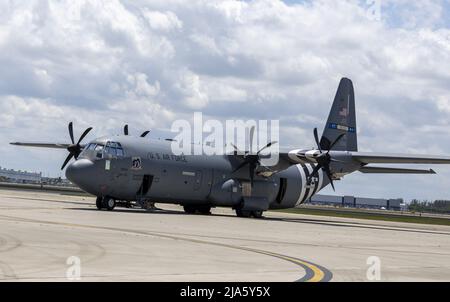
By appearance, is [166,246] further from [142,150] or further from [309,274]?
[142,150]

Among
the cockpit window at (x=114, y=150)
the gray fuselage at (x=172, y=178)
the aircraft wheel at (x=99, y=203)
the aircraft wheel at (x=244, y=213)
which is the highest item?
the cockpit window at (x=114, y=150)

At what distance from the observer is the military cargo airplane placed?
134 feet

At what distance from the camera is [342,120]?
53.2 meters

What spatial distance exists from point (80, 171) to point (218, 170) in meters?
10.6

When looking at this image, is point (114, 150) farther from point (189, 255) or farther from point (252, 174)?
point (189, 255)

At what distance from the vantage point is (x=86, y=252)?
58.1 feet

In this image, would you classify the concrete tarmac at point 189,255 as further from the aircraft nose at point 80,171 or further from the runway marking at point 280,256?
the aircraft nose at point 80,171

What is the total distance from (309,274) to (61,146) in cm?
3902

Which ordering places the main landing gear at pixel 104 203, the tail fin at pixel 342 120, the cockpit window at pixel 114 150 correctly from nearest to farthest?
1. the cockpit window at pixel 114 150
2. the main landing gear at pixel 104 203
3. the tail fin at pixel 342 120

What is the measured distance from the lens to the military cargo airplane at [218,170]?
41.0 meters

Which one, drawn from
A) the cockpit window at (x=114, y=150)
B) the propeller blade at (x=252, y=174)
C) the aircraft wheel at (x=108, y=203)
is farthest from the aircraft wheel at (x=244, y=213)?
the cockpit window at (x=114, y=150)

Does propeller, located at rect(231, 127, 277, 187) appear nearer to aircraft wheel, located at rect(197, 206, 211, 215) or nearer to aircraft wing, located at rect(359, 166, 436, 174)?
aircraft wheel, located at rect(197, 206, 211, 215)

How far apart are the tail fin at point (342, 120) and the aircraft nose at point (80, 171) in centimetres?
1932
